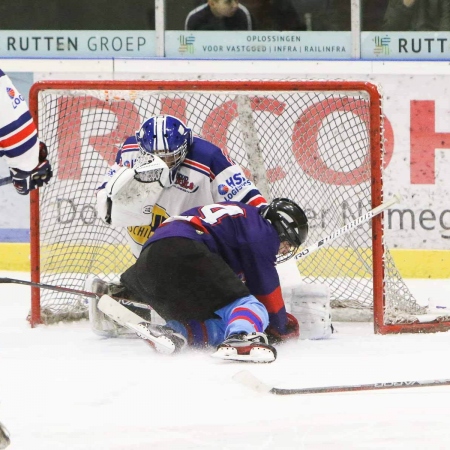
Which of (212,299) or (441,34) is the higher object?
(441,34)

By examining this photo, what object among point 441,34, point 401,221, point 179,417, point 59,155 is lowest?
point 179,417

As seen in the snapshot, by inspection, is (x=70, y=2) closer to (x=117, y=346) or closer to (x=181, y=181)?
(x=181, y=181)

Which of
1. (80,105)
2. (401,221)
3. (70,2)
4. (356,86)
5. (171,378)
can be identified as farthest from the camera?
(70,2)

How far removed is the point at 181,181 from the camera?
3939 mm

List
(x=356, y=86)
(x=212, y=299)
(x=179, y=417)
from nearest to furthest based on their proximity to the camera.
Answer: (x=179, y=417)
(x=212, y=299)
(x=356, y=86)

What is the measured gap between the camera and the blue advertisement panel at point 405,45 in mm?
5523

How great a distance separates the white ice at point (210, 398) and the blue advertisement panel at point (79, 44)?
2238 mm

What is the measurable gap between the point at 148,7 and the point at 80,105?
1.25 metres

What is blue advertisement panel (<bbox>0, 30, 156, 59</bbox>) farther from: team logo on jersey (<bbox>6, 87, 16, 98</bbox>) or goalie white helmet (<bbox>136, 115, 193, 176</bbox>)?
team logo on jersey (<bbox>6, 87, 16, 98</bbox>)

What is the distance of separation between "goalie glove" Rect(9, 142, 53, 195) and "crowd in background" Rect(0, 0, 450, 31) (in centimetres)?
274

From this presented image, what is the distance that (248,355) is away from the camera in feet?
10.5

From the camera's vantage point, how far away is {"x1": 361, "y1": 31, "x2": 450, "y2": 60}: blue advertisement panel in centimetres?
552

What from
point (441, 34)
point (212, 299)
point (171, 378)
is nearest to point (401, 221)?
point (441, 34)

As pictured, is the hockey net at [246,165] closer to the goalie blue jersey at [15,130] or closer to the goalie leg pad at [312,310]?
the goalie leg pad at [312,310]
